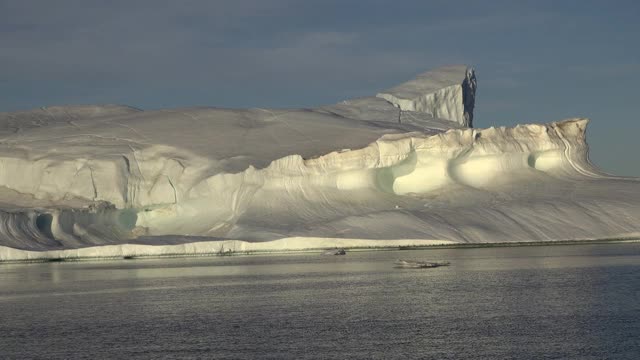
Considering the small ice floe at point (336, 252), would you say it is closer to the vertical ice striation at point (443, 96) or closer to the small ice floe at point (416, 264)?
the small ice floe at point (416, 264)

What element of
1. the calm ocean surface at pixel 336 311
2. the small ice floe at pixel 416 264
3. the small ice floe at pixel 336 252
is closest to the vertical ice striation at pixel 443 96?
the small ice floe at pixel 336 252

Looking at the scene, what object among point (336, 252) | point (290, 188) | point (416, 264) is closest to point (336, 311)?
point (416, 264)

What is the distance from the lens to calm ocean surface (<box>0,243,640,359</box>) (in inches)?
1364

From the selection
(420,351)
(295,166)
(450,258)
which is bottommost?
(420,351)

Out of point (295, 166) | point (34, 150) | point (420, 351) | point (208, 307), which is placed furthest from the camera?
point (34, 150)

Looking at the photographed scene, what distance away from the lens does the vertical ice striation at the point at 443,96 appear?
117 m

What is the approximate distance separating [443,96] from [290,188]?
38.8 m

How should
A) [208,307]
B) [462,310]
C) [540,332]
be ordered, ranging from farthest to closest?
1. [208,307]
2. [462,310]
3. [540,332]

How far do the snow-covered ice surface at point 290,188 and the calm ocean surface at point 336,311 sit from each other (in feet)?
23.2

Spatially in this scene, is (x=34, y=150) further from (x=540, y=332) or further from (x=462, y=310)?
(x=540, y=332)

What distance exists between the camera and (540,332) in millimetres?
36281

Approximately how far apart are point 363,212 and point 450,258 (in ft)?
30.0

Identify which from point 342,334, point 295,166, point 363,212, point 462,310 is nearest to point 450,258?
point 363,212

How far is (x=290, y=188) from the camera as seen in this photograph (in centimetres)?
8281
